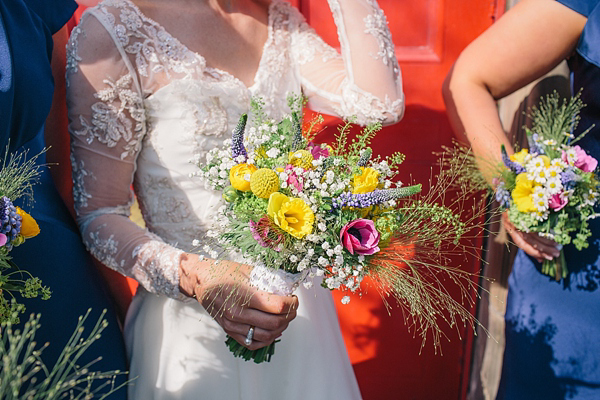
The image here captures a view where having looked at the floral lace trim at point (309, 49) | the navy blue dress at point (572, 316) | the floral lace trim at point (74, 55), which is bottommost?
the navy blue dress at point (572, 316)

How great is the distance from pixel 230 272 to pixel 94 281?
0.51m

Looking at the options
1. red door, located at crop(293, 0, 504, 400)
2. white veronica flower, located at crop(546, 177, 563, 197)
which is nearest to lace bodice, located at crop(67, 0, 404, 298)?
white veronica flower, located at crop(546, 177, 563, 197)

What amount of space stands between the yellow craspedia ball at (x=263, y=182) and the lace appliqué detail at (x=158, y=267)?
0.45 meters

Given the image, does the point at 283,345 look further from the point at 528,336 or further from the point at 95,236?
the point at 528,336

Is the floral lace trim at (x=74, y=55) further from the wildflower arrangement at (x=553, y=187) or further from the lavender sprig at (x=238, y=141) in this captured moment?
the wildflower arrangement at (x=553, y=187)

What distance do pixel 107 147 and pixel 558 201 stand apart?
4.30 feet

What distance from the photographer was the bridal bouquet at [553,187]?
59.4 inches

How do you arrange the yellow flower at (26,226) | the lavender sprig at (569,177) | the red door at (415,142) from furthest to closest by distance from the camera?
the red door at (415,142)
the lavender sprig at (569,177)
the yellow flower at (26,226)

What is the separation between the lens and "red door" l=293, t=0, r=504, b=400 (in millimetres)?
2350

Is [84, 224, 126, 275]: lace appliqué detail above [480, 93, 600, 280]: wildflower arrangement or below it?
below

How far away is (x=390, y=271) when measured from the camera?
3.61 ft

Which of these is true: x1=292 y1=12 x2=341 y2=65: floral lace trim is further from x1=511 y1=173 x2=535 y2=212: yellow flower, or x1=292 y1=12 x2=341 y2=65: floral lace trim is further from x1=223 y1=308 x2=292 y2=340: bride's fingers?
x1=223 y1=308 x2=292 y2=340: bride's fingers

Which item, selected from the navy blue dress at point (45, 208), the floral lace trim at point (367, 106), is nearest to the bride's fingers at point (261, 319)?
the navy blue dress at point (45, 208)

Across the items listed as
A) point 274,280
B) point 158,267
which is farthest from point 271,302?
point 158,267
